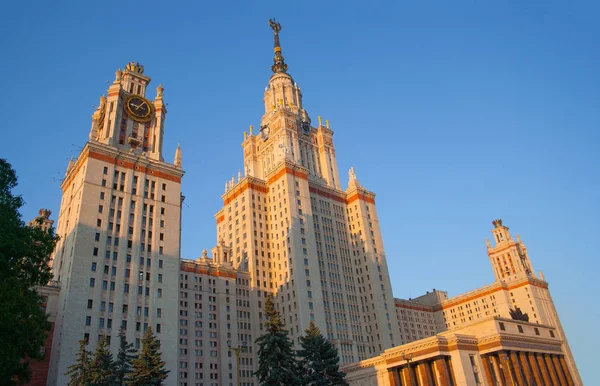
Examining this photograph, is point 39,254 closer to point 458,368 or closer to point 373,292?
point 458,368

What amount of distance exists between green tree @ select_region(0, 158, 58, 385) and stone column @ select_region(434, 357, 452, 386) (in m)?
52.5

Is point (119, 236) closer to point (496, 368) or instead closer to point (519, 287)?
point (496, 368)

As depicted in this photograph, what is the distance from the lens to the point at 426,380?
71188mm

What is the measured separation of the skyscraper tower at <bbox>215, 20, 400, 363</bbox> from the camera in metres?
109

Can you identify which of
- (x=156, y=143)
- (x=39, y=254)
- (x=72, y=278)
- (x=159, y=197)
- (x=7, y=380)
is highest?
(x=156, y=143)

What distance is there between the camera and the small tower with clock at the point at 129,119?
90.2 m

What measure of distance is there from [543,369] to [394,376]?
2512cm

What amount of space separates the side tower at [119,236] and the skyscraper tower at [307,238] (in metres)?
32.6

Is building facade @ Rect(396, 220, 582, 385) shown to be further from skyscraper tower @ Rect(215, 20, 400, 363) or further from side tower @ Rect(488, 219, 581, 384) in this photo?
skyscraper tower @ Rect(215, 20, 400, 363)

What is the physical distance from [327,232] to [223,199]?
3004cm

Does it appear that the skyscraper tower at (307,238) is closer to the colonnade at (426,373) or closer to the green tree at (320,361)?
the colonnade at (426,373)

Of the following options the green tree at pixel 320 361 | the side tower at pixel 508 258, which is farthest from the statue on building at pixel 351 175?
the green tree at pixel 320 361

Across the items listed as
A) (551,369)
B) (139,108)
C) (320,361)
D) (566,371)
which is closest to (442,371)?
(320,361)

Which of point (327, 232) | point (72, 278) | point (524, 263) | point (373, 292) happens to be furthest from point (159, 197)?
point (524, 263)
